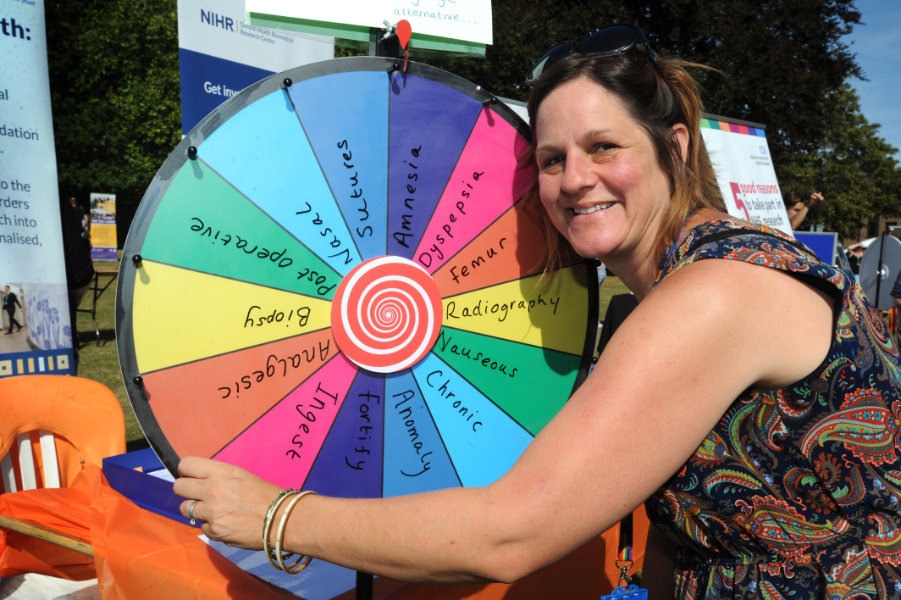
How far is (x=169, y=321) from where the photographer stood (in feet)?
4.06

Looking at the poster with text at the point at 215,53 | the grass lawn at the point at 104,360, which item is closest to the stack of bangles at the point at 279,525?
the poster with text at the point at 215,53

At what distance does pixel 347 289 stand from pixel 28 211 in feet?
9.32

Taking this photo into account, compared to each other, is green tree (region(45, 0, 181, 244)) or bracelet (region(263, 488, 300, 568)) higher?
green tree (region(45, 0, 181, 244))

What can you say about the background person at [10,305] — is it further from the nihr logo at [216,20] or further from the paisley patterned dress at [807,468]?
the paisley patterned dress at [807,468]

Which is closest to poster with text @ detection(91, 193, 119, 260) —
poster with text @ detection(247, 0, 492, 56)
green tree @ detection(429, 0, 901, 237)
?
green tree @ detection(429, 0, 901, 237)

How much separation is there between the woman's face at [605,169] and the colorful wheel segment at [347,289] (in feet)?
0.99

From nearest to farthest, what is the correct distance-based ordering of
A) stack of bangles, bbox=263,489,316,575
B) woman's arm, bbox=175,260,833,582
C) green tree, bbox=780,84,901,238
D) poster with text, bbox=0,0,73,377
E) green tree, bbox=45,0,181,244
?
woman's arm, bbox=175,260,833,582 → stack of bangles, bbox=263,489,316,575 → poster with text, bbox=0,0,73,377 → green tree, bbox=45,0,181,244 → green tree, bbox=780,84,901,238

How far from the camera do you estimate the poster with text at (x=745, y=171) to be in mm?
4371

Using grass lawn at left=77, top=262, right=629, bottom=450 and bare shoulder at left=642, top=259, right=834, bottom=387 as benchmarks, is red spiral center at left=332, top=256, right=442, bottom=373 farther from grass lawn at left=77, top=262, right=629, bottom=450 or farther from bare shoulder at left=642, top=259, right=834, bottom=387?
grass lawn at left=77, top=262, right=629, bottom=450

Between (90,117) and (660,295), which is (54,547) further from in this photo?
(90,117)

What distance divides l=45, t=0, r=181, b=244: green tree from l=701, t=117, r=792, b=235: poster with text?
1997 cm

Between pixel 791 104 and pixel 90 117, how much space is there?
69.8ft

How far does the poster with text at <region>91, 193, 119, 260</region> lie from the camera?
55.7 feet

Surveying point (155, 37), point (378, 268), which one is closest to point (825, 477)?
point (378, 268)
